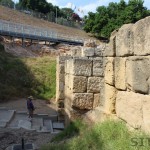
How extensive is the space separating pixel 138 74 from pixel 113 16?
169 feet

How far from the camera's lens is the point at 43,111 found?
17.3 meters

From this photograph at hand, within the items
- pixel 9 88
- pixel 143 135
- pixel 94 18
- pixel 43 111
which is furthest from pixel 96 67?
pixel 94 18

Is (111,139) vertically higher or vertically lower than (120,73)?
lower

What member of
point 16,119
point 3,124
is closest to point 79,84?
point 3,124

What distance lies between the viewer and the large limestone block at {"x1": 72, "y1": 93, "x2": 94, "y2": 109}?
8.97 meters

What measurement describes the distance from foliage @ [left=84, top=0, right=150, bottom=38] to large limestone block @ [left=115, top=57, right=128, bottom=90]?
154 feet

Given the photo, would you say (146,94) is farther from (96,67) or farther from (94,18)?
(94,18)

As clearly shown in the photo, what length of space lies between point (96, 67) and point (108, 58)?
266 cm

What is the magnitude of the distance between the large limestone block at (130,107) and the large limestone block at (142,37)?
66 cm

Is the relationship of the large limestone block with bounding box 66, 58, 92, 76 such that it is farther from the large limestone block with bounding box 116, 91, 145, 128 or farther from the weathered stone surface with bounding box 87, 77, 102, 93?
the large limestone block with bounding box 116, 91, 145, 128

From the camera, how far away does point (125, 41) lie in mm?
5488

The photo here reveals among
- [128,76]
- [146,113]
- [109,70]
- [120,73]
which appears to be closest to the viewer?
[146,113]

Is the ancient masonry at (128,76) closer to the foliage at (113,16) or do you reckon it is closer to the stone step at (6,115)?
the stone step at (6,115)

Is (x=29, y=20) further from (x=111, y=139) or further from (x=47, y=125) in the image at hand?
(x=111, y=139)
